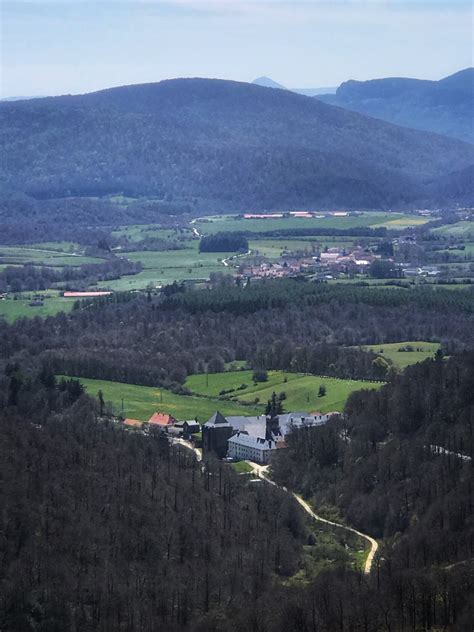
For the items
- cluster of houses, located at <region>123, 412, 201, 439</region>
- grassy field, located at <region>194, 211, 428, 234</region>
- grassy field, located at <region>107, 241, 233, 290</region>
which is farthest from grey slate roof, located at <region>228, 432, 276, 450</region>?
grassy field, located at <region>194, 211, 428, 234</region>

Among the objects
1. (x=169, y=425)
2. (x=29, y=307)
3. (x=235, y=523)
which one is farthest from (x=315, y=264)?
(x=235, y=523)

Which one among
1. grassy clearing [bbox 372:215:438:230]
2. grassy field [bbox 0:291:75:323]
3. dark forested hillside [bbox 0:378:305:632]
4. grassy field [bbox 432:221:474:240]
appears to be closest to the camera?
dark forested hillside [bbox 0:378:305:632]

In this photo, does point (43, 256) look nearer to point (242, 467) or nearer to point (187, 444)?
point (187, 444)

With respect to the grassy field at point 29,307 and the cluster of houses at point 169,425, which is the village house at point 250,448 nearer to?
the cluster of houses at point 169,425

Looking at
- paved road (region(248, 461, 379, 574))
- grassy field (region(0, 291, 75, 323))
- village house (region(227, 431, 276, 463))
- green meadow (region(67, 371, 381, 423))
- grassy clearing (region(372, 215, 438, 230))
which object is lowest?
paved road (region(248, 461, 379, 574))

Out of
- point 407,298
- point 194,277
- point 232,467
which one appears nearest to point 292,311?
point 407,298

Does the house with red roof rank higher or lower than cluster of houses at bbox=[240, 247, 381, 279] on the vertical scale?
lower

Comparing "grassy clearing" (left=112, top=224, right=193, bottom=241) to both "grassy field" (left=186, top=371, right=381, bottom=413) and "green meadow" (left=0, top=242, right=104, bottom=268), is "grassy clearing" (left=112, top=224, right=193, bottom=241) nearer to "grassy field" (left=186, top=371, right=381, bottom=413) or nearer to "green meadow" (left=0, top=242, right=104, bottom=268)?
"green meadow" (left=0, top=242, right=104, bottom=268)
